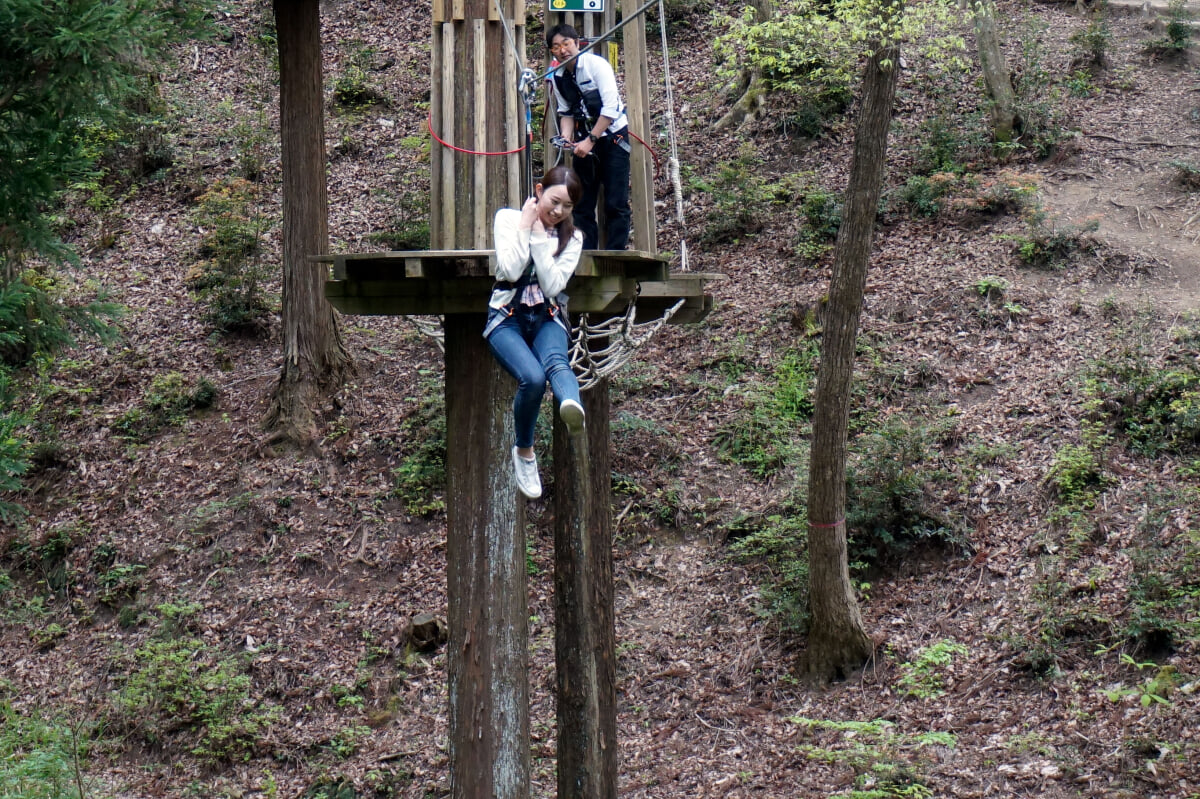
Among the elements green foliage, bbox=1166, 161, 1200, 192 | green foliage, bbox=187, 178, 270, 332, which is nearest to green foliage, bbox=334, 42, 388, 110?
green foliage, bbox=187, 178, 270, 332

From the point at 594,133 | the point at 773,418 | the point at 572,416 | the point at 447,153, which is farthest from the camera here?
the point at 773,418

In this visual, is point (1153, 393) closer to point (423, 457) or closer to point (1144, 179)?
point (1144, 179)

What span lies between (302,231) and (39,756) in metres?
5.70

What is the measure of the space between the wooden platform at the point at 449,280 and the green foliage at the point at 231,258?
7.40m

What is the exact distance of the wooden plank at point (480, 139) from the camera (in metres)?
5.38

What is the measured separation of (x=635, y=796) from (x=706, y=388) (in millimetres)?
4827

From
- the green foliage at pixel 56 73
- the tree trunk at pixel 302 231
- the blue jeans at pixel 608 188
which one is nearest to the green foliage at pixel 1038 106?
the blue jeans at pixel 608 188

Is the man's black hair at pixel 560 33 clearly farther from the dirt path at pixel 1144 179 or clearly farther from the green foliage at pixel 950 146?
the green foliage at pixel 950 146

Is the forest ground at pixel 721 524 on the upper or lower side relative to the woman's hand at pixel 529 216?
lower

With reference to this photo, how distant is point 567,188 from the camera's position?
4.49m

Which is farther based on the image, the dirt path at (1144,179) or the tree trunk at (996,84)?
the tree trunk at (996,84)

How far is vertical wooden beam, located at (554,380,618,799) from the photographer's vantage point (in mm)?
5980

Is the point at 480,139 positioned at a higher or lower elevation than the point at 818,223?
lower

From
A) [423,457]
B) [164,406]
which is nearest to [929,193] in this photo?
[423,457]
